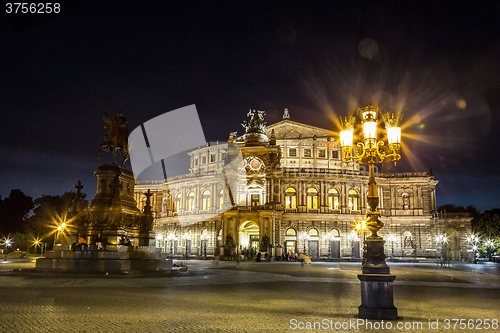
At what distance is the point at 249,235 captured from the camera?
58.8 metres

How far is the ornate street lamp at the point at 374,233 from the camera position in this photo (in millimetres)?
8492

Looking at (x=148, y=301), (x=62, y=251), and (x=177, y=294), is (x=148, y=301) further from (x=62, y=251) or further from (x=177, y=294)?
(x=62, y=251)

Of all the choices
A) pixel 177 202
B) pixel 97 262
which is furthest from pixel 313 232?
pixel 97 262

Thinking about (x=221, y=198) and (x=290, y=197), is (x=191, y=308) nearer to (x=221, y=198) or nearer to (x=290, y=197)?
(x=221, y=198)

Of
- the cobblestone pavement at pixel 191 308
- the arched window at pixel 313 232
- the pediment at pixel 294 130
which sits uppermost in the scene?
the pediment at pixel 294 130

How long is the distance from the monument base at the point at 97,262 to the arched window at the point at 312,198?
146 ft

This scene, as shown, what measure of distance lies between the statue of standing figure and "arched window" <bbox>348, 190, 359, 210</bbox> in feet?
158

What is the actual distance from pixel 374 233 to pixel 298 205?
169 feet

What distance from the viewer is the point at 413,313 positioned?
9.40 meters

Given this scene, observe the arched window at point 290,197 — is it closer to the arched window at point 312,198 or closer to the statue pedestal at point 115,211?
the arched window at point 312,198

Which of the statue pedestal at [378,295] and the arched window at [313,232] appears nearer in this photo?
the statue pedestal at [378,295]

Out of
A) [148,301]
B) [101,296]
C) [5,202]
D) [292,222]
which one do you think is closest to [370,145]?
[148,301]

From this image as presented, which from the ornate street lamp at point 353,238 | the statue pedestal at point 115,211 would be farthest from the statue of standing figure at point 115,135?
the ornate street lamp at point 353,238

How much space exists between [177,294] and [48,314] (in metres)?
4.54
